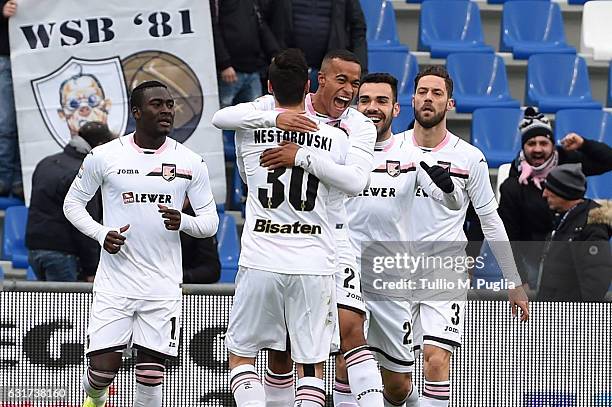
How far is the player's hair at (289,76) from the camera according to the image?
7.86 meters

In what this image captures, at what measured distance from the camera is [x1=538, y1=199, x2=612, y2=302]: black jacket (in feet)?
33.6

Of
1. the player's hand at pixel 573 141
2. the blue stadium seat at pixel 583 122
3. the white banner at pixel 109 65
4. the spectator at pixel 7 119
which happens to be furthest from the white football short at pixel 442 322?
the blue stadium seat at pixel 583 122

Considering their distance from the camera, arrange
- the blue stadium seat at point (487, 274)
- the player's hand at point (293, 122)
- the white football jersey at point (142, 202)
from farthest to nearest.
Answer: the blue stadium seat at point (487, 274) < the white football jersey at point (142, 202) < the player's hand at point (293, 122)

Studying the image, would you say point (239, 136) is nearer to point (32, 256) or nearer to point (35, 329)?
point (35, 329)

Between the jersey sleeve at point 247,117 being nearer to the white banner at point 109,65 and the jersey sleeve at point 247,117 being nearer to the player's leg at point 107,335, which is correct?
the player's leg at point 107,335

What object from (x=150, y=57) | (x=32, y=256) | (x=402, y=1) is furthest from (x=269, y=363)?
(x=402, y=1)

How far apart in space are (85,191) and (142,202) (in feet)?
1.29

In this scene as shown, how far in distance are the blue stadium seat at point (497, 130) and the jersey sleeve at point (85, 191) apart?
17.7ft

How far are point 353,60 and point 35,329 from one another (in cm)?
323

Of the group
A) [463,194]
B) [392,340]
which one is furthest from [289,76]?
[392,340]

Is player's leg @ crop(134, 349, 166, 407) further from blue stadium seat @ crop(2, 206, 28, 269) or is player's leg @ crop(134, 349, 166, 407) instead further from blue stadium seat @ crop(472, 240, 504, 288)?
blue stadium seat @ crop(2, 206, 28, 269)

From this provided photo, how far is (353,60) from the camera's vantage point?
833 cm

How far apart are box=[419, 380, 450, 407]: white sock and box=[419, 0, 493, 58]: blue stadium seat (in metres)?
6.45

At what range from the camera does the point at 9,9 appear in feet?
41.4
